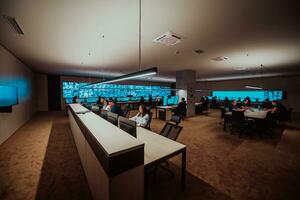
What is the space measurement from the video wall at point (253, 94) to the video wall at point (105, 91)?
6.44 metres

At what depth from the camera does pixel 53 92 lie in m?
10.1

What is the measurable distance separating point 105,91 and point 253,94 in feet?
45.0

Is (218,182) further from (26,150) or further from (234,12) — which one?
(26,150)

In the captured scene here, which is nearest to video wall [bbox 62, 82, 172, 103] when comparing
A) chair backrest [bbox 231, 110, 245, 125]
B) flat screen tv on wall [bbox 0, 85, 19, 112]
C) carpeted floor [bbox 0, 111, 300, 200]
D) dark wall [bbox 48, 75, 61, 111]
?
dark wall [bbox 48, 75, 61, 111]

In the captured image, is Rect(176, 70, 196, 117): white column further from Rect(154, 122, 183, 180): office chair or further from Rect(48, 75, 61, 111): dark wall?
Rect(48, 75, 61, 111): dark wall

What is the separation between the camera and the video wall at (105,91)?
34.6 feet

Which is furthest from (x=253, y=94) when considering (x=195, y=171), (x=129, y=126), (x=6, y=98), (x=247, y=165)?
(x=6, y=98)

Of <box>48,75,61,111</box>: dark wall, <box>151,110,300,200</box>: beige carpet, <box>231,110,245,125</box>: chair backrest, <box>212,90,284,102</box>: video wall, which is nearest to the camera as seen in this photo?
<box>151,110,300,200</box>: beige carpet

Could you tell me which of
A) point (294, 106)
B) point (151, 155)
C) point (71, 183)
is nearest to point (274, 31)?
point (151, 155)

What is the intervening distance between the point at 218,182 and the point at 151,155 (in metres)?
1.48

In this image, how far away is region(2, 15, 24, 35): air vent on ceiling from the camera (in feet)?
7.70

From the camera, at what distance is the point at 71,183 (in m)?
2.26

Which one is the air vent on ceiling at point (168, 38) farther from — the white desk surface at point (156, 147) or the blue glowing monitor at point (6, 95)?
the blue glowing monitor at point (6, 95)

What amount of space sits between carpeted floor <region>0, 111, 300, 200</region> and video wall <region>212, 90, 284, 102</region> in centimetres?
889
